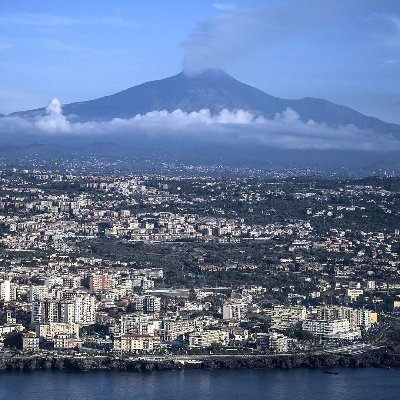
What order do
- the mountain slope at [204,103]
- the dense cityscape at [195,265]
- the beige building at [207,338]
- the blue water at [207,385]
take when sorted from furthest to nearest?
the mountain slope at [204,103]
the dense cityscape at [195,265]
the beige building at [207,338]
the blue water at [207,385]

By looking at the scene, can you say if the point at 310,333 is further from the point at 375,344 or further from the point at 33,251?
the point at 33,251

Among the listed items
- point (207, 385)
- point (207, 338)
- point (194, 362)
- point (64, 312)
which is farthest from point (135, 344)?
point (207, 385)

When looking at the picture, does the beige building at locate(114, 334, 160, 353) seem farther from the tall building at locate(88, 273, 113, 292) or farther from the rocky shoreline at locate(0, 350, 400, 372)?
the tall building at locate(88, 273, 113, 292)

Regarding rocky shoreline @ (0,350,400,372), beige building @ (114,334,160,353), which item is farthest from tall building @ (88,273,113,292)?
rocky shoreline @ (0,350,400,372)

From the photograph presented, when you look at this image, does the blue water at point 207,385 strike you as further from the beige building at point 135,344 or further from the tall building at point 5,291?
the tall building at point 5,291

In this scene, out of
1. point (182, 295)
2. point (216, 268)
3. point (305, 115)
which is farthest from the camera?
point (305, 115)

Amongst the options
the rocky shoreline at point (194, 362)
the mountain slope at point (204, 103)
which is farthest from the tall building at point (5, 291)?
the mountain slope at point (204, 103)

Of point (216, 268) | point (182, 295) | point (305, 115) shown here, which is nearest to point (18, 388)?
point (182, 295)
